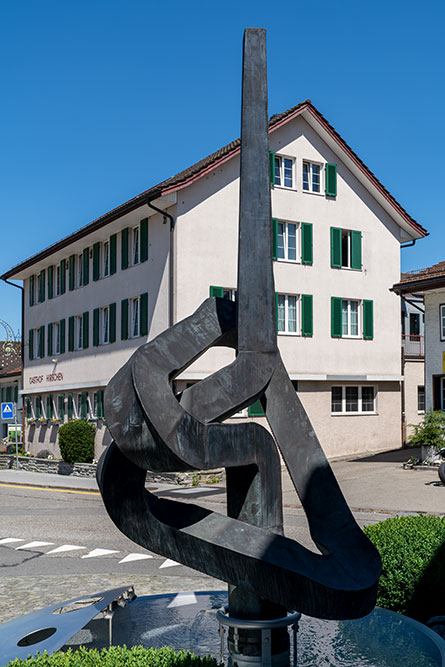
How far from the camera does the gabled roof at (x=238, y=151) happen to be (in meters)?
24.3

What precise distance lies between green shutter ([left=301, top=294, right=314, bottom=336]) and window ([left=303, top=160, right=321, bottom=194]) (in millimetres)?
3982

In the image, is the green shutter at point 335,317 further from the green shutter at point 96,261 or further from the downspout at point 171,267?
the green shutter at point 96,261

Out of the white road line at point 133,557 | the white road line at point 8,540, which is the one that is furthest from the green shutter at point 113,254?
the white road line at point 133,557

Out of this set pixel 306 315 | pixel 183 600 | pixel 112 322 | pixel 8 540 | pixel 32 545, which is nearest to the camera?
pixel 183 600

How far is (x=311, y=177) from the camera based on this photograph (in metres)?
28.0

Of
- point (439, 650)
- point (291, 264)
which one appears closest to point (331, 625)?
point (439, 650)

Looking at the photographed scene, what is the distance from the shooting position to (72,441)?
28.5 meters

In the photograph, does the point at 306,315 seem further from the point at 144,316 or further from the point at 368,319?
the point at 144,316

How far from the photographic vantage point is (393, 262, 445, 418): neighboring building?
25406 millimetres

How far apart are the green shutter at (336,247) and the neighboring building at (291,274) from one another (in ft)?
0.13

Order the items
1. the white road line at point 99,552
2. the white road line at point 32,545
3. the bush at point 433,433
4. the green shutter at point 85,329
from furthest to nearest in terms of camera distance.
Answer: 1. the green shutter at point 85,329
2. the bush at point 433,433
3. the white road line at point 32,545
4. the white road line at point 99,552

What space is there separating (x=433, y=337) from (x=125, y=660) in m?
22.6

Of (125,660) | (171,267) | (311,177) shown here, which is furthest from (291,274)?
(125,660)

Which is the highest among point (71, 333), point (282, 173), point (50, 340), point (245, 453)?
point (282, 173)
